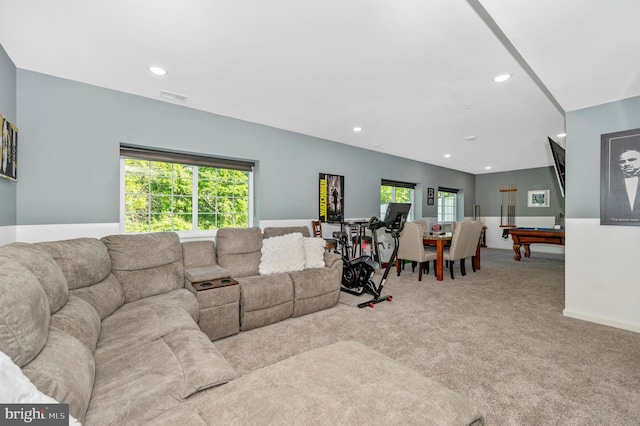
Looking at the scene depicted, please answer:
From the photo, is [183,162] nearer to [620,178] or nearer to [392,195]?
[392,195]

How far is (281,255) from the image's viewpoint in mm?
3213

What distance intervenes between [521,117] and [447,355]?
3.27m

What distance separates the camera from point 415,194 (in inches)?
279

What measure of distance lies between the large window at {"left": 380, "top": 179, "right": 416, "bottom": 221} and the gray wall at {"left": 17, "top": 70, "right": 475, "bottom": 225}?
2143 millimetres

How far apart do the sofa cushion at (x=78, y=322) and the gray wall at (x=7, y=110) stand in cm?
138

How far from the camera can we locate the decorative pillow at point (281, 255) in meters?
3.13

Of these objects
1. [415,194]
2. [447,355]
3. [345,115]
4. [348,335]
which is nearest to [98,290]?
[348,335]

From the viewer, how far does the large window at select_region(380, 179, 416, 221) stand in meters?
6.29

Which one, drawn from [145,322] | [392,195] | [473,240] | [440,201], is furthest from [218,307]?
[440,201]

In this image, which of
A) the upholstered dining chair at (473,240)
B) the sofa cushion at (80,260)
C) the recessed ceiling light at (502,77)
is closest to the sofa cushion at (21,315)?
the sofa cushion at (80,260)

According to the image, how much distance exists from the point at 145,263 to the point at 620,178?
451 cm

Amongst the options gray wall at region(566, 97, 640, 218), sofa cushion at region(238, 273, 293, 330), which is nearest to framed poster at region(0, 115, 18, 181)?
sofa cushion at region(238, 273, 293, 330)

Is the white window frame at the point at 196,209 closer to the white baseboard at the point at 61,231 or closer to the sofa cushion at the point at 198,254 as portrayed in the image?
the white baseboard at the point at 61,231

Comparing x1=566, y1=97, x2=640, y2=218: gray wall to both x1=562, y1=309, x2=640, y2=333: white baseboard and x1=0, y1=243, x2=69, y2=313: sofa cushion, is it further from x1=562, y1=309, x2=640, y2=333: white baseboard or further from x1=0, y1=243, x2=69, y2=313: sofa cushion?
x1=0, y1=243, x2=69, y2=313: sofa cushion
